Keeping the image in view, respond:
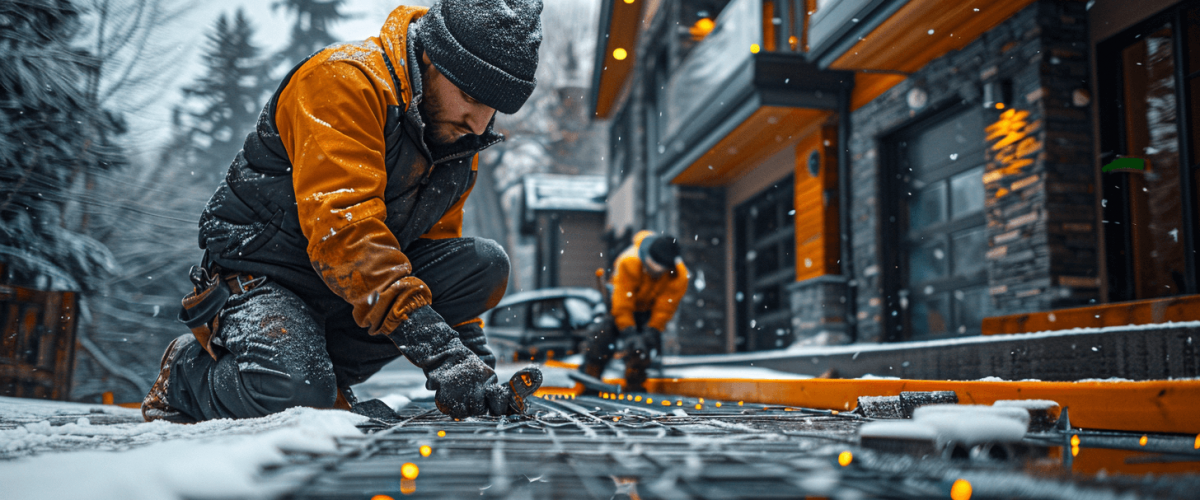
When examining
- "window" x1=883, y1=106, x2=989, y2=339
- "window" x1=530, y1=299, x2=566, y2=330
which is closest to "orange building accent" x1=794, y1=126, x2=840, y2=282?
"window" x1=883, y1=106, x2=989, y2=339

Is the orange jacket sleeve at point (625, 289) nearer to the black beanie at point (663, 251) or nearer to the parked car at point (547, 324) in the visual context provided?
the black beanie at point (663, 251)

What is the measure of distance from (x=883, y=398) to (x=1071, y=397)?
0.45m

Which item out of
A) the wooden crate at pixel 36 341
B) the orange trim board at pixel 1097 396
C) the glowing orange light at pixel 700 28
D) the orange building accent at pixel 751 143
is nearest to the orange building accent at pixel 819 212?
the orange building accent at pixel 751 143

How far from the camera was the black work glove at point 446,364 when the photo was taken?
175cm

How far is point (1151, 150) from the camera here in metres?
4.40

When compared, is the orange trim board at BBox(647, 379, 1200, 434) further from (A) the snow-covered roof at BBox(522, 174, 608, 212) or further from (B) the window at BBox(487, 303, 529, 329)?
(A) the snow-covered roof at BBox(522, 174, 608, 212)

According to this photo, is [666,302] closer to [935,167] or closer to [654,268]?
[654,268]

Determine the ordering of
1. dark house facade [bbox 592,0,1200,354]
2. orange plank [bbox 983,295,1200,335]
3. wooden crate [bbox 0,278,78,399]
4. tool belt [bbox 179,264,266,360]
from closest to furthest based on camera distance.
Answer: tool belt [bbox 179,264,266,360] < orange plank [bbox 983,295,1200,335] < dark house facade [bbox 592,0,1200,354] < wooden crate [bbox 0,278,78,399]

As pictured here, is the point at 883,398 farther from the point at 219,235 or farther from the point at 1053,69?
the point at 1053,69

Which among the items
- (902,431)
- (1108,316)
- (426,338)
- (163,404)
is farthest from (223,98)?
(902,431)

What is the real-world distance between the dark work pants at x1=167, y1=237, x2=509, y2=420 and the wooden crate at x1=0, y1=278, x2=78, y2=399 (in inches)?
128

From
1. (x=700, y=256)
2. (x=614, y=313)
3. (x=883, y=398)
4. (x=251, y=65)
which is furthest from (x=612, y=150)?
(x=883, y=398)

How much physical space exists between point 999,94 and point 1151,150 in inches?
36.7

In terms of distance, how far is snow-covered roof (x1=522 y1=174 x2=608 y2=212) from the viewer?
17250 millimetres
